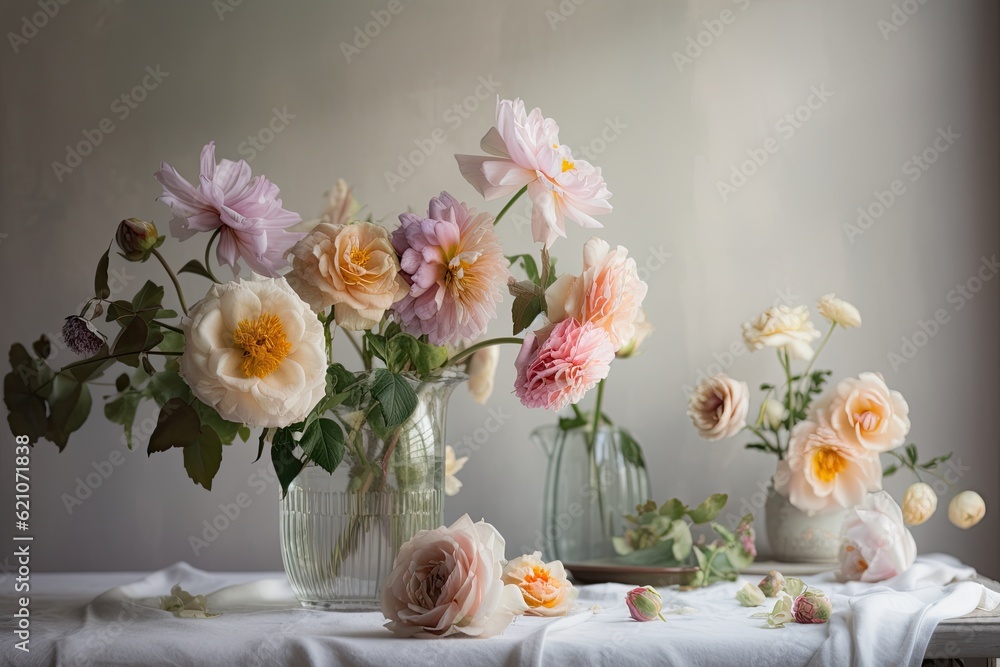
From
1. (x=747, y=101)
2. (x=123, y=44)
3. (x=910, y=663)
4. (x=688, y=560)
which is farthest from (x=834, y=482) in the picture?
(x=123, y=44)

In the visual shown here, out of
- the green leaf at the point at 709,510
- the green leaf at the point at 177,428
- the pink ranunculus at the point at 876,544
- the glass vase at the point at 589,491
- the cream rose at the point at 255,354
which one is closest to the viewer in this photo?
the cream rose at the point at 255,354

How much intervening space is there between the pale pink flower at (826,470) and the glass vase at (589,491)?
24 centimetres

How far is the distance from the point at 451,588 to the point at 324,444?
0.64 ft

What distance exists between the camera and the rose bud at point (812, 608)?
2.87 ft

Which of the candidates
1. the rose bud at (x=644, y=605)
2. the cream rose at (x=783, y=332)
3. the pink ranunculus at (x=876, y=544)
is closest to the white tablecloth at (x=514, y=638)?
the rose bud at (x=644, y=605)

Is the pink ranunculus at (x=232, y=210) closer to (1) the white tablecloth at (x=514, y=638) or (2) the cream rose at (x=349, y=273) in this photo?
(2) the cream rose at (x=349, y=273)

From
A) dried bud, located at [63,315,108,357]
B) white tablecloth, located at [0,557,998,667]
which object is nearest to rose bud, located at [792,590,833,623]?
white tablecloth, located at [0,557,998,667]

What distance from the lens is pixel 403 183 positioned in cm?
149

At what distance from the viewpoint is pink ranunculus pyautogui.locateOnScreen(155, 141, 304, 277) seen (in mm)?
849

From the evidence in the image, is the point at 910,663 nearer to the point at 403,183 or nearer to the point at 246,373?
the point at 246,373

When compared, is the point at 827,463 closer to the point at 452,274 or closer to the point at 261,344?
the point at 452,274

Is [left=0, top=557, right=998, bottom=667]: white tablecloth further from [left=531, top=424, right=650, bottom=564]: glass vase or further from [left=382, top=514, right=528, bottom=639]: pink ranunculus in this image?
[left=531, top=424, right=650, bottom=564]: glass vase

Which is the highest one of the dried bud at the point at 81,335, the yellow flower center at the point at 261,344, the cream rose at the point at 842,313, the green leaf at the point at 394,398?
the cream rose at the point at 842,313

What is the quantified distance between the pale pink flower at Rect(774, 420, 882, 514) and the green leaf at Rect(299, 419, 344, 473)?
685mm
